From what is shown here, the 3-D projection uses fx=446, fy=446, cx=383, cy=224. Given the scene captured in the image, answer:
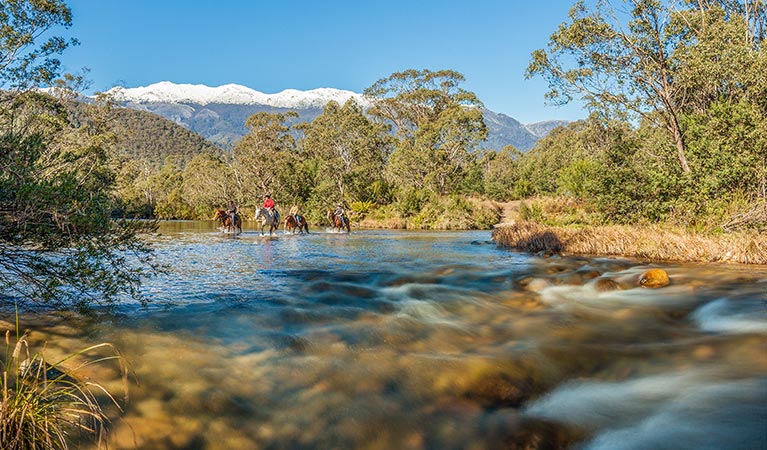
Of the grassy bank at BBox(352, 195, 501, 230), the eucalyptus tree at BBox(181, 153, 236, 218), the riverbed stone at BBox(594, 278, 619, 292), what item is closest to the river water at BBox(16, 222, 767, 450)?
the riverbed stone at BBox(594, 278, 619, 292)

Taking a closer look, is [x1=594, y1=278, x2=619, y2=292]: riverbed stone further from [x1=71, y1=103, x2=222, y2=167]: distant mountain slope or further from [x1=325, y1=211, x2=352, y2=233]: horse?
[x1=71, y1=103, x2=222, y2=167]: distant mountain slope

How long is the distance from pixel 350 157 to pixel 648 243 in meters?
42.5

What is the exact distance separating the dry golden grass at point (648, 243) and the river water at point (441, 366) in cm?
350

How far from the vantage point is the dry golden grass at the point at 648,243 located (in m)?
11.7

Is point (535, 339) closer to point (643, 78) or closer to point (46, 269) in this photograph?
point (46, 269)

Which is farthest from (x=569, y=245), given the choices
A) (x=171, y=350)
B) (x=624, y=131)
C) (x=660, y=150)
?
(x=171, y=350)

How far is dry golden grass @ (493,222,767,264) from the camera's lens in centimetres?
1170

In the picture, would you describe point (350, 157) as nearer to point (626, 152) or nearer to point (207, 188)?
point (207, 188)

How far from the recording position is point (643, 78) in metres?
18.9

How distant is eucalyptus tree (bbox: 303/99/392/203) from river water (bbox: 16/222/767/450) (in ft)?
134

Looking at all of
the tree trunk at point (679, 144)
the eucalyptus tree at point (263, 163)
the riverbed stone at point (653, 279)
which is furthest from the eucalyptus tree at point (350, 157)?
the riverbed stone at point (653, 279)

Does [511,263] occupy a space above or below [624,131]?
below

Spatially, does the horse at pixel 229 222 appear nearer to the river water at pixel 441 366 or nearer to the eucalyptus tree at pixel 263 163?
the river water at pixel 441 366

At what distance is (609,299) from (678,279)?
2.48 m
